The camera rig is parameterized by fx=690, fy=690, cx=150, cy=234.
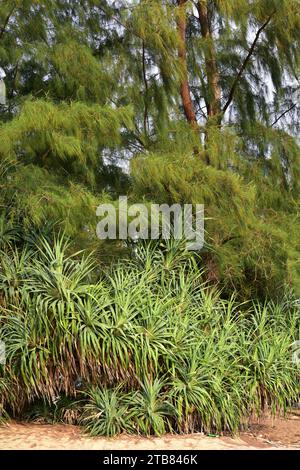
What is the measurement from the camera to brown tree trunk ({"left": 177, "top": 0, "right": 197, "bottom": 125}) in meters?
10.4

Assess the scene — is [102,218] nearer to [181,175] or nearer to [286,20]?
[181,175]

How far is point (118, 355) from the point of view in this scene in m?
7.71

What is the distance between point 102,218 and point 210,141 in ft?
7.40

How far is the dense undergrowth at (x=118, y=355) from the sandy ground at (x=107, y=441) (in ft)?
0.60

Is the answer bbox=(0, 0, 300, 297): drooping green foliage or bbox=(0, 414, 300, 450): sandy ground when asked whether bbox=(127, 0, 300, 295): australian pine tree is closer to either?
bbox=(0, 0, 300, 297): drooping green foliage

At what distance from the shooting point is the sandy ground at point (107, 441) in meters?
7.09

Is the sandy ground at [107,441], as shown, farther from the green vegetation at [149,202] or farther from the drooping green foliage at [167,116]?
the drooping green foliage at [167,116]

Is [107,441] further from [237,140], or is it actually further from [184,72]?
[184,72]

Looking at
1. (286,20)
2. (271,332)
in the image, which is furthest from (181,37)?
(271,332)

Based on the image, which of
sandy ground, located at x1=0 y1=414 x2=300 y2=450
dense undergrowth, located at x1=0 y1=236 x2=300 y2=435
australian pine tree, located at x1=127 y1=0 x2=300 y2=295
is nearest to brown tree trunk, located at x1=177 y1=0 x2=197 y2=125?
australian pine tree, located at x1=127 y1=0 x2=300 y2=295

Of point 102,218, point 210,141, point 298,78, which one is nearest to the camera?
point 102,218

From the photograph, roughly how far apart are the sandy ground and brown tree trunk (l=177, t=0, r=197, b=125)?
494cm

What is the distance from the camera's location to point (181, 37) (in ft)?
34.4

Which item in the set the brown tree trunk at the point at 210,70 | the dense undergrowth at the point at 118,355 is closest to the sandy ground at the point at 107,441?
the dense undergrowth at the point at 118,355
